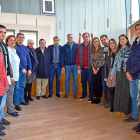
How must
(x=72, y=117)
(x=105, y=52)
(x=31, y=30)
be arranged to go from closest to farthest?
(x=72, y=117) < (x=105, y=52) < (x=31, y=30)

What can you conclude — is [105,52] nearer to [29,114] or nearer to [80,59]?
[80,59]

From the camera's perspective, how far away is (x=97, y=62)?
306 centimetres

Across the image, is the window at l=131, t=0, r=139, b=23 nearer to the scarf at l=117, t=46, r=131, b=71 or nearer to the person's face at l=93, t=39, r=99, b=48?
the person's face at l=93, t=39, r=99, b=48

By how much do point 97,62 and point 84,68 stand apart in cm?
45

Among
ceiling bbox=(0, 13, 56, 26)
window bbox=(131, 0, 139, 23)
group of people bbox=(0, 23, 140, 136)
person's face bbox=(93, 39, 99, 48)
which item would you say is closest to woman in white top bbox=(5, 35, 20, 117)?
group of people bbox=(0, 23, 140, 136)

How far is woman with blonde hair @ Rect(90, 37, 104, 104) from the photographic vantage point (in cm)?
303

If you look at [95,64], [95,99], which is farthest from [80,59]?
[95,99]

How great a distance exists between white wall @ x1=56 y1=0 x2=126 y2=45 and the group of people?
9.07 feet

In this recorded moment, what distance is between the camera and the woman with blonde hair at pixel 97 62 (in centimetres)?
303

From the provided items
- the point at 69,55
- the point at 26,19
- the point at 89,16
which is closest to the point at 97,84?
the point at 69,55

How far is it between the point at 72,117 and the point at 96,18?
215 inches

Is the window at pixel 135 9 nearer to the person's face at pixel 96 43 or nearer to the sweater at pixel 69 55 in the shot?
the sweater at pixel 69 55

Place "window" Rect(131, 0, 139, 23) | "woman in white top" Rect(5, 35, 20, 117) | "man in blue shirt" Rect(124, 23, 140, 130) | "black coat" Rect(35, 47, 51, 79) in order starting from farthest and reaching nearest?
1. "window" Rect(131, 0, 139, 23)
2. "black coat" Rect(35, 47, 51, 79)
3. "woman in white top" Rect(5, 35, 20, 117)
4. "man in blue shirt" Rect(124, 23, 140, 130)

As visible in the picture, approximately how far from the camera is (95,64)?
3.08m
